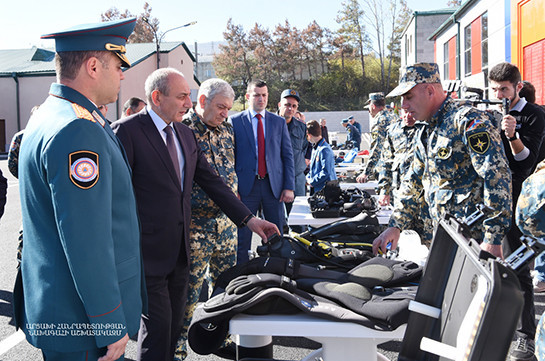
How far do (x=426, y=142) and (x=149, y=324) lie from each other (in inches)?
82.5

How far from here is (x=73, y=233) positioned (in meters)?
1.69

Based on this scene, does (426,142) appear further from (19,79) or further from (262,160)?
(19,79)

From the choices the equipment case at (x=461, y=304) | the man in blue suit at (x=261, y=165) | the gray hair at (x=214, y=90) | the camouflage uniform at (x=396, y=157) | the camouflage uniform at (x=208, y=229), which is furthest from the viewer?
the man in blue suit at (x=261, y=165)

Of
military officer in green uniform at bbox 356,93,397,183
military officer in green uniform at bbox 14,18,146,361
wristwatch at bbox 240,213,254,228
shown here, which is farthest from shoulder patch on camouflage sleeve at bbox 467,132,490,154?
military officer in green uniform at bbox 356,93,397,183

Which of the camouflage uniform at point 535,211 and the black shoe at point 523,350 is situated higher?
the camouflage uniform at point 535,211

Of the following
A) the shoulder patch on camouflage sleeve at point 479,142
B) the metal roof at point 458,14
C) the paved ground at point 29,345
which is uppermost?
the metal roof at point 458,14

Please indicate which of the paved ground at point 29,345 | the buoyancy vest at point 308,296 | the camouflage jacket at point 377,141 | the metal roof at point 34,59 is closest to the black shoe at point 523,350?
the paved ground at point 29,345

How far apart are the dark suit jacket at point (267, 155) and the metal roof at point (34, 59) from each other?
30.1 metres

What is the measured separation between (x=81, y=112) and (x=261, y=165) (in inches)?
134

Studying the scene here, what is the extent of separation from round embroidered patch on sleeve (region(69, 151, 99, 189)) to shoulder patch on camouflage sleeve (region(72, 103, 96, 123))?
146 mm

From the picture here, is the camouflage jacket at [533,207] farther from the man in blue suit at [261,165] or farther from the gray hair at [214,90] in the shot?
the man in blue suit at [261,165]

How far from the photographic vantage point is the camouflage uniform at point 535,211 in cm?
165

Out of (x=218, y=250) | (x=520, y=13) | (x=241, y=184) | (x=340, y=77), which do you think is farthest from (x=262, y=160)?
(x=340, y=77)

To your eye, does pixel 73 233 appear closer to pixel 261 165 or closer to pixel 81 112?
pixel 81 112
